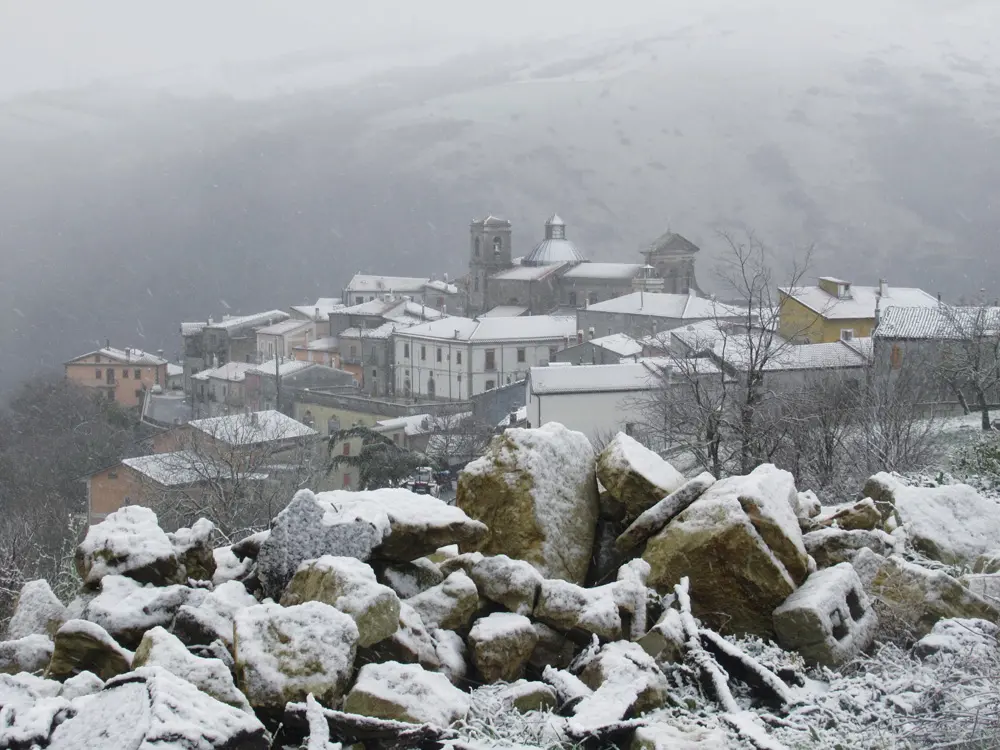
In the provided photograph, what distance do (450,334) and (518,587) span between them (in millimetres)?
45248

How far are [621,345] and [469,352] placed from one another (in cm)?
860

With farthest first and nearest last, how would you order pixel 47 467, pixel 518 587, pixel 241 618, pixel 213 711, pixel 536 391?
1. pixel 47 467
2. pixel 536 391
3. pixel 518 587
4. pixel 241 618
5. pixel 213 711

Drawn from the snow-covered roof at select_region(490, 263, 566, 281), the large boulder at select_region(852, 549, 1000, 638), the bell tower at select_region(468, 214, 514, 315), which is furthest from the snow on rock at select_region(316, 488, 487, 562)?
the bell tower at select_region(468, 214, 514, 315)

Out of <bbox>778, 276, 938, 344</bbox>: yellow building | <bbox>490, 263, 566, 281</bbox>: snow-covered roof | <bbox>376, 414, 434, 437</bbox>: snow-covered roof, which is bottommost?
<bbox>376, 414, 434, 437</bbox>: snow-covered roof

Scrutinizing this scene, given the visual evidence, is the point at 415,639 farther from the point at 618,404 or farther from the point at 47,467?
the point at 47,467

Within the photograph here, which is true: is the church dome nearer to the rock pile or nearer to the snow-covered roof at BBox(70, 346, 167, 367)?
the snow-covered roof at BBox(70, 346, 167, 367)

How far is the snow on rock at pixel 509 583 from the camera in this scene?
4086 mm

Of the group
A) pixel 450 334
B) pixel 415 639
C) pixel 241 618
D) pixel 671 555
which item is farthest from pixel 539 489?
pixel 450 334

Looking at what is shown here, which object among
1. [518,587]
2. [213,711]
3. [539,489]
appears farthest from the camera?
[539,489]

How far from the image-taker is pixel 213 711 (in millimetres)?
3057

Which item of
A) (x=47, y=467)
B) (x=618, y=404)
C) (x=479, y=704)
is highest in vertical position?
(x=479, y=704)

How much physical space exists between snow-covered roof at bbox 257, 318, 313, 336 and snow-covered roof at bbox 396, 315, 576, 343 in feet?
37.8

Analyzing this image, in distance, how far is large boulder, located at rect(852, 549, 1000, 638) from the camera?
13.9 ft

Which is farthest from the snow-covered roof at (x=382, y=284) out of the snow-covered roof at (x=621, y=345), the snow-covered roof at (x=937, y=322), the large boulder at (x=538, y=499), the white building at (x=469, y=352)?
the large boulder at (x=538, y=499)
